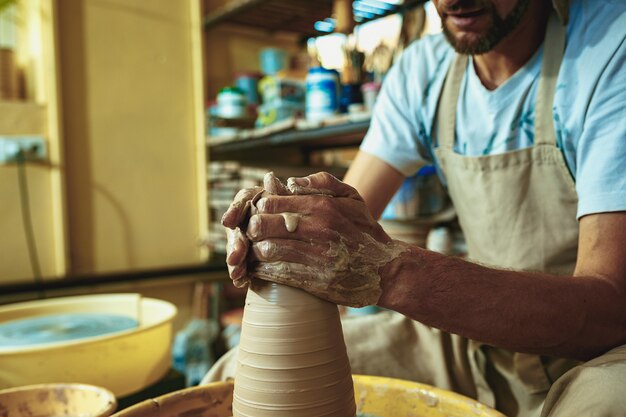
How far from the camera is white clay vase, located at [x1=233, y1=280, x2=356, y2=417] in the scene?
2.03 ft

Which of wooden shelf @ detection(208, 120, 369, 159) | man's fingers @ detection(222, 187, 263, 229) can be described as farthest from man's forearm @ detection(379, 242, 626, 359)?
wooden shelf @ detection(208, 120, 369, 159)

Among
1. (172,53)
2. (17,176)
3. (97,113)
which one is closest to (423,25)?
(172,53)

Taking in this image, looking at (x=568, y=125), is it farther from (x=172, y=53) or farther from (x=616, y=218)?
(x=172, y=53)

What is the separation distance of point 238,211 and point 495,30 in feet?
2.01

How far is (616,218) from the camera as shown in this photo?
76 cm

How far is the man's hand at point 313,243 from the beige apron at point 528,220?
0.42 m

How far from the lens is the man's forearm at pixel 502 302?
Result: 692 mm

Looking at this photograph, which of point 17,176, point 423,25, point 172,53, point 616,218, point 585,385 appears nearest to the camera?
point 585,385

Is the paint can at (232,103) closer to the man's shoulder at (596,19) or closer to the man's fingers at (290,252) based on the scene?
the man's shoulder at (596,19)

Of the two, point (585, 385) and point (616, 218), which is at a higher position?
point (616, 218)

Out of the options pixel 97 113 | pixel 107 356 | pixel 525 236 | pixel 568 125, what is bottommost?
pixel 107 356

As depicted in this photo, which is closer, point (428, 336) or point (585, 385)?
point (585, 385)

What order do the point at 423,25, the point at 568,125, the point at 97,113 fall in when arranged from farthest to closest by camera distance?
the point at 97,113 → the point at 423,25 → the point at 568,125

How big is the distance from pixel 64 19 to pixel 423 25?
143 centimetres
